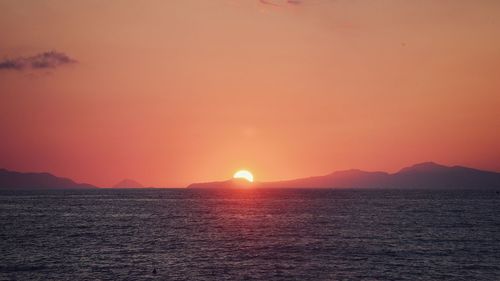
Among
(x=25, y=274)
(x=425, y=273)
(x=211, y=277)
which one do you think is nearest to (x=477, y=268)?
(x=425, y=273)

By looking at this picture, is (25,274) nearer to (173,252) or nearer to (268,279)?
(173,252)

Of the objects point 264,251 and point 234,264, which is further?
point 264,251

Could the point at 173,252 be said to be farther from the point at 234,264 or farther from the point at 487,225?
the point at 487,225

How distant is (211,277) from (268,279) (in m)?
6.55

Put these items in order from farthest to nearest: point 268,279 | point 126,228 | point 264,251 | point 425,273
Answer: point 126,228 < point 264,251 < point 425,273 < point 268,279

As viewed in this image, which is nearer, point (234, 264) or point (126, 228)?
point (234, 264)

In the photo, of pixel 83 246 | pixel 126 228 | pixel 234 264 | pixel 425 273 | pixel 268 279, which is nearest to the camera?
pixel 268 279

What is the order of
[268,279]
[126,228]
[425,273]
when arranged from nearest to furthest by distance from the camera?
[268,279]
[425,273]
[126,228]

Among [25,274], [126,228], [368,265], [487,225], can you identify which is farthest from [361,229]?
[25,274]

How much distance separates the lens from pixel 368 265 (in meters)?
65.4

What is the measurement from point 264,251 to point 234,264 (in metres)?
10.9

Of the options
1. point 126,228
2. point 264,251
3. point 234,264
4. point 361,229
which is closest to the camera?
point 234,264

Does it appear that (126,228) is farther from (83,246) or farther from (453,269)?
(453,269)

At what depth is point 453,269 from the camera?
6400cm
